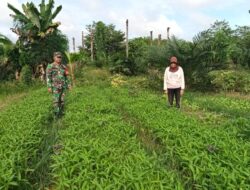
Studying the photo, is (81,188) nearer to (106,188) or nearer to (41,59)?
(106,188)

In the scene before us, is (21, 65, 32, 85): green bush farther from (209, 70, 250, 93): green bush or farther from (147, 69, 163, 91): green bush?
(209, 70, 250, 93): green bush

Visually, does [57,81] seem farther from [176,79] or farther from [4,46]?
[4,46]

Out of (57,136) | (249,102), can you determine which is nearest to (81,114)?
(57,136)

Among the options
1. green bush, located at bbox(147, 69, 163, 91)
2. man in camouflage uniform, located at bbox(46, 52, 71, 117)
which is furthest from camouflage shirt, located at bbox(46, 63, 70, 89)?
green bush, located at bbox(147, 69, 163, 91)

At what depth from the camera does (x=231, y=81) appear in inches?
658

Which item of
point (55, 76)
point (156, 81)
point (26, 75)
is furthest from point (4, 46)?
point (55, 76)

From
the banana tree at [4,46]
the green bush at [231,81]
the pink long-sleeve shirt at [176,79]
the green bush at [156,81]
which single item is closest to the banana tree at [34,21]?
the banana tree at [4,46]

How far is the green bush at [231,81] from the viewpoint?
16.7 m

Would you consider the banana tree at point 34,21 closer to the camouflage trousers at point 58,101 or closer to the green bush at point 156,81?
the green bush at point 156,81

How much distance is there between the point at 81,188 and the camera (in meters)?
4.29

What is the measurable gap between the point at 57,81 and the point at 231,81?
9297 mm

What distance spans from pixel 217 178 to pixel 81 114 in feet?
15.7

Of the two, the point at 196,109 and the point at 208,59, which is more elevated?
the point at 208,59

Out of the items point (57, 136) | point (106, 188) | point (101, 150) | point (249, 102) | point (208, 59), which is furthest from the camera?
point (208, 59)
